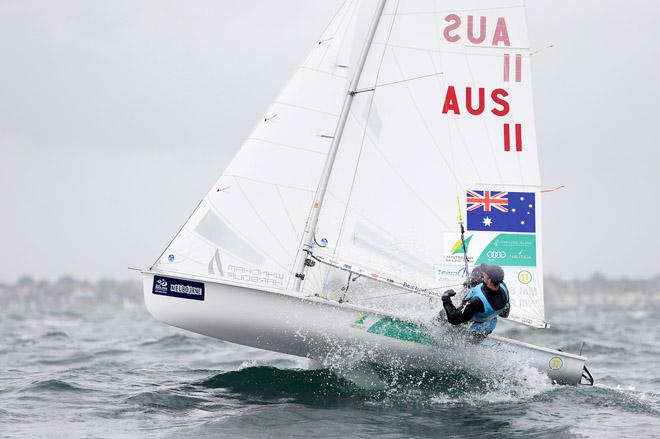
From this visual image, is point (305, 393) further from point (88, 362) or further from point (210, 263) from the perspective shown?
point (88, 362)

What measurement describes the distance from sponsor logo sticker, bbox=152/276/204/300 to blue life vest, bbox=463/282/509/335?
2596 mm

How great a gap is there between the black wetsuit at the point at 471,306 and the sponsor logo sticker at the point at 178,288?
7.82 ft

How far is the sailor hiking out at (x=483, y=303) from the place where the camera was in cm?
808

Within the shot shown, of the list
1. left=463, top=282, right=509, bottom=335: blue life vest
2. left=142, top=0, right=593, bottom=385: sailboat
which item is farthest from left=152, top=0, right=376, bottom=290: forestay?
left=463, top=282, right=509, bottom=335: blue life vest

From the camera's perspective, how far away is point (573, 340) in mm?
20031

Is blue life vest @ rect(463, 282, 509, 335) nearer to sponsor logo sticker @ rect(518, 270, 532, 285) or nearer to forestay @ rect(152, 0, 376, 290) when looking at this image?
sponsor logo sticker @ rect(518, 270, 532, 285)

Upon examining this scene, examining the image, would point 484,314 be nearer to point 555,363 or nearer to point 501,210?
point 555,363

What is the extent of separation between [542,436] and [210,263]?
3574 mm

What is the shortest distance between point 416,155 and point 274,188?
1.54 m

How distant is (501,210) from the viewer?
352 inches

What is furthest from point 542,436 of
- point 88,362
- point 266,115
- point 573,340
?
point 573,340

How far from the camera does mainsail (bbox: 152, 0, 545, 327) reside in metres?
8.77

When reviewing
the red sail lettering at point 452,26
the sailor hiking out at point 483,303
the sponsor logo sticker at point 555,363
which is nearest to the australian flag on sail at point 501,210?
the sailor hiking out at point 483,303

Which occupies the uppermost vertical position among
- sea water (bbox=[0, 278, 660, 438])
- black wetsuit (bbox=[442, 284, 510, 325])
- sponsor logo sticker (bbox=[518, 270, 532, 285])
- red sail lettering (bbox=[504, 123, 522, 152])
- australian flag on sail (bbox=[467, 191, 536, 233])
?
red sail lettering (bbox=[504, 123, 522, 152])
